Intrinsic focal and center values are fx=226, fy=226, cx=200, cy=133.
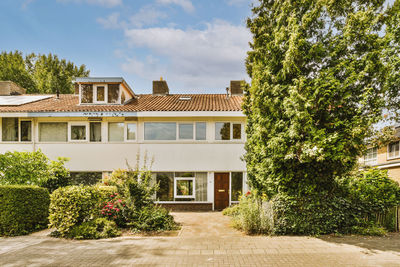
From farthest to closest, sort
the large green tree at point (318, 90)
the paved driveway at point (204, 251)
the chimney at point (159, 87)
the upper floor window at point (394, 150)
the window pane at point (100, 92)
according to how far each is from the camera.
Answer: the upper floor window at point (394, 150) < the chimney at point (159, 87) < the window pane at point (100, 92) < the large green tree at point (318, 90) < the paved driveway at point (204, 251)

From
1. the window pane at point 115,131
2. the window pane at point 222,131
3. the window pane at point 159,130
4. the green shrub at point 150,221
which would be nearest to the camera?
the green shrub at point 150,221

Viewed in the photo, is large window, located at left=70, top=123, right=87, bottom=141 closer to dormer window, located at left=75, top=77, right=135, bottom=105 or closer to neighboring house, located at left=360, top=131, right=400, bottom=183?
dormer window, located at left=75, top=77, right=135, bottom=105

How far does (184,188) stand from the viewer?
13.0 metres

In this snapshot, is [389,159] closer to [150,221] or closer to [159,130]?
[159,130]

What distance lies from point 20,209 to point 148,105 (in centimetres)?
833

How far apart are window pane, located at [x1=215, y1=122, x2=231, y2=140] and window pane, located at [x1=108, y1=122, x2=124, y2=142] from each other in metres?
5.65

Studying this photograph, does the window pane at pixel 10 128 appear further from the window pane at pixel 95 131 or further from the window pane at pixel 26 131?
the window pane at pixel 95 131

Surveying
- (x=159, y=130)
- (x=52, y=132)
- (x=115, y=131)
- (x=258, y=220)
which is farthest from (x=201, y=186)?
(x=52, y=132)

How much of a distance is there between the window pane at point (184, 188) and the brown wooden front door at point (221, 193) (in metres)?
1.44

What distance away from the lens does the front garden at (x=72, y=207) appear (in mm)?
7477

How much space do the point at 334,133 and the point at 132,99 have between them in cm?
1297

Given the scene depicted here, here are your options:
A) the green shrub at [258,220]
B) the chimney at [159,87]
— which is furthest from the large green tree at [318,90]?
the chimney at [159,87]

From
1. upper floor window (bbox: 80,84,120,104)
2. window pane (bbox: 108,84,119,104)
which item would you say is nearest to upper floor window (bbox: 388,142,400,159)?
upper floor window (bbox: 80,84,120,104)

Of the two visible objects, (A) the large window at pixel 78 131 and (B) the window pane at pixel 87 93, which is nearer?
(A) the large window at pixel 78 131
